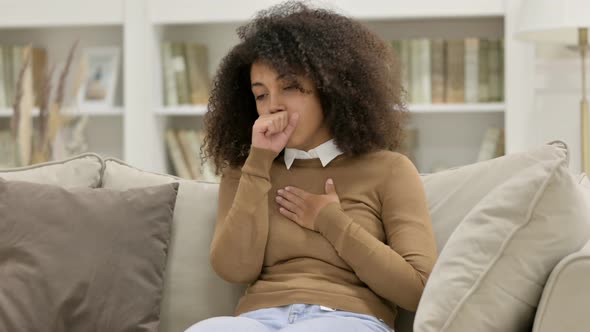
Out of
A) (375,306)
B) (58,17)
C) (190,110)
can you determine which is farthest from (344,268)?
(58,17)

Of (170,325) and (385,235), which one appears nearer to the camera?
(385,235)

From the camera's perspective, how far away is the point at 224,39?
3.82m

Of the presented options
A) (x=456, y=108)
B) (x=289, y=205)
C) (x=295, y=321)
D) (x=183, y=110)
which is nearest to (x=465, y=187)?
(x=289, y=205)

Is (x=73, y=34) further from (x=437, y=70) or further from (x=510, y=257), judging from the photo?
(x=510, y=257)

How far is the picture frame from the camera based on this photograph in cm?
371

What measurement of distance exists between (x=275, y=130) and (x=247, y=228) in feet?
0.67

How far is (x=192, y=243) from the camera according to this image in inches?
79.2

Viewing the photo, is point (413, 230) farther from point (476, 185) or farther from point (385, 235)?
point (476, 185)

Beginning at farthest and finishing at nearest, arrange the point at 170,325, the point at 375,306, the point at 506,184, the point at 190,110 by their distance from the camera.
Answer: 1. the point at 190,110
2. the point at 170,325
3. the point at 375,306
4. the point at 506,184

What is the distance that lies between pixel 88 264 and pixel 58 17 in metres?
1.98

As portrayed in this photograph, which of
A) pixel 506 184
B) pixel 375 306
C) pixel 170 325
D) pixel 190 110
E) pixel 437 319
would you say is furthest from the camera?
pixel 190 110

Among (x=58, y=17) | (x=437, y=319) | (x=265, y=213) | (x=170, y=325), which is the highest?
(x=58, y=17)

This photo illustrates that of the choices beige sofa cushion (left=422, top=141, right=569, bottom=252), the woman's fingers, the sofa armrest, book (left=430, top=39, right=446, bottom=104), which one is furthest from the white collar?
book (left=430, top=39, right=446, bottom=104)

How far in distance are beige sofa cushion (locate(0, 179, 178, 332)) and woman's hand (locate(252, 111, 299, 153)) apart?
0.32 m
